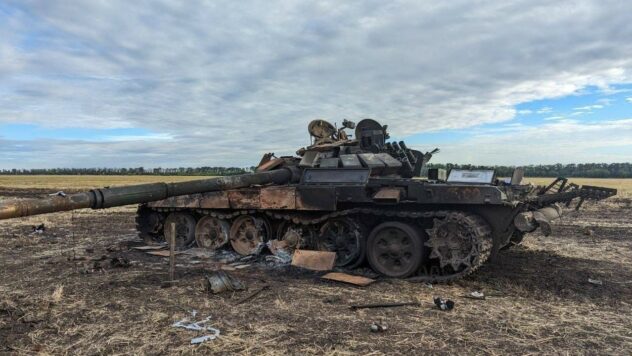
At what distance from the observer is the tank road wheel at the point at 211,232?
12.8 metres

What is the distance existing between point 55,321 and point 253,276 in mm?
3731

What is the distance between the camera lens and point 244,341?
234 inches

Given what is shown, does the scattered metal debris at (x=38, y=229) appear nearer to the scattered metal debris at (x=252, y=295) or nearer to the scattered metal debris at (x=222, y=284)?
the scattered metal debris at (x=222, y=284)

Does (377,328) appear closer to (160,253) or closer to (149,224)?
(160,253)

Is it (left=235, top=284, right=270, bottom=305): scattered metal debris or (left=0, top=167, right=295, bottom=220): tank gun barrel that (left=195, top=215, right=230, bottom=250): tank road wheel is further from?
(left=235, top=284, right=270, bottom=305): scattered metal debris

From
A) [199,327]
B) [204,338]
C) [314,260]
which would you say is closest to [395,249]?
[314,260]

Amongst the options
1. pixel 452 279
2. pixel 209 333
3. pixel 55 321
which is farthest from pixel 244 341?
pixel 452 279

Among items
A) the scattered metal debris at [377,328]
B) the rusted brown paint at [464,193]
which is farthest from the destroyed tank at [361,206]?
the scattered metal debris at [377,328]

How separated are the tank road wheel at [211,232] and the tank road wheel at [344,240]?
276cm

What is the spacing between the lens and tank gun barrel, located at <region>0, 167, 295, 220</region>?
651 centimetres

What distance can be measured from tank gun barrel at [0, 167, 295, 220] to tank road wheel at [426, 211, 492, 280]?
408 cm

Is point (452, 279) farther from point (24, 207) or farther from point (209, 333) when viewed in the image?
point (24, 207)

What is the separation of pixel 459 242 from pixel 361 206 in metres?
2.18

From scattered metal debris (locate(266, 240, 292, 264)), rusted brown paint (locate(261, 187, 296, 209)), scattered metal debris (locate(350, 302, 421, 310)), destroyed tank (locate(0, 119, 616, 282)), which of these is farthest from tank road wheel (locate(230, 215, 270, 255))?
scattered metal debris (locate(350, 302, 421, 310))
